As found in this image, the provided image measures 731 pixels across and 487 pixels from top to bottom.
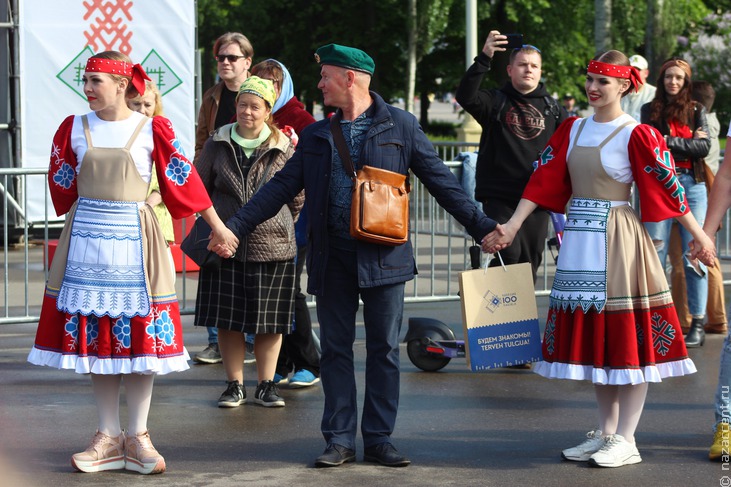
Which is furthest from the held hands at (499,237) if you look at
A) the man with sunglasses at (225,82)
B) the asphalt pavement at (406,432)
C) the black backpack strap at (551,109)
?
the man with sunglasses at (225,82)

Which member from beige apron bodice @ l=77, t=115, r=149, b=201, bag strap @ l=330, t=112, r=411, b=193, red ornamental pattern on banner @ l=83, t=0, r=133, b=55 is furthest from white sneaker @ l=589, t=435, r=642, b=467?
red ornamental pattern on banner @ l=83, t=0, r=133, b=55

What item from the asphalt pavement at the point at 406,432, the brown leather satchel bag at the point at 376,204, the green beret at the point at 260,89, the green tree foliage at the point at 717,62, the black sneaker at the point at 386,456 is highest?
the green tree foliage at the point at 717,62

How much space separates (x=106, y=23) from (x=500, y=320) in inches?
358

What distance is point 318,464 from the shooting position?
5.93 metres

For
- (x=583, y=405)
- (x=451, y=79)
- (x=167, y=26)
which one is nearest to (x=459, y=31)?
(x=451, y=79)

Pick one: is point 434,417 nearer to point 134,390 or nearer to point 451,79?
point 134,390

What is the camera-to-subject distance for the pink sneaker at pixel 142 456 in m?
5.84

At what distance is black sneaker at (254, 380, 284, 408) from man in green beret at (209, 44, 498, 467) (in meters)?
1.16

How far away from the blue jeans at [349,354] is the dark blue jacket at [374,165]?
0.08 m

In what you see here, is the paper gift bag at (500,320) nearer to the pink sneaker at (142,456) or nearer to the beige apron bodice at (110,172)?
the pink sneaker at (142,456)

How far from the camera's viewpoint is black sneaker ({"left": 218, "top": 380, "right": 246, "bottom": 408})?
23.6ft

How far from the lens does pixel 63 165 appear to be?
19.2 ft

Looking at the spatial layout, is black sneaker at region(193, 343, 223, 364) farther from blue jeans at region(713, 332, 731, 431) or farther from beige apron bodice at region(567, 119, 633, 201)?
blue jeans at region(713, 332, 731, 431)

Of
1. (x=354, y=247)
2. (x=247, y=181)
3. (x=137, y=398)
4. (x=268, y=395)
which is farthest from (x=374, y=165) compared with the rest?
(x=268, y=395)
